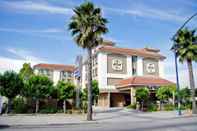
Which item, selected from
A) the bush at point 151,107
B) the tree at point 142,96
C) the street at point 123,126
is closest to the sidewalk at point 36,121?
the street at point 123,126

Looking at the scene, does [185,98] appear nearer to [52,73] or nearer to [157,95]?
[157,95]

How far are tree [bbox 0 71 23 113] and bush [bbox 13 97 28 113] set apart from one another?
0.97 meters

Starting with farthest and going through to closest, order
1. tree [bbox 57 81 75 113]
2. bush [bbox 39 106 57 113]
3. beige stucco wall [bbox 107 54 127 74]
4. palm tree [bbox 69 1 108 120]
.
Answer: beige stucco wall [bbox 107 54 127 74], tree [bbox 57 81 75 113], bush [bbox 39 106 57 113], palm tree [bbox 69 1 108 120]

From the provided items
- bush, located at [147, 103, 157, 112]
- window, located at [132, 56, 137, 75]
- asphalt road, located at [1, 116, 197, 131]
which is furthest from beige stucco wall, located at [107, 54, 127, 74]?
asphalt road, located at [1, 116, 197, 131]

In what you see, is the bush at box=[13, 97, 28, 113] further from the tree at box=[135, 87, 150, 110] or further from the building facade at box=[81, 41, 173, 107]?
the building facade at box=[81, 41, 173, 107]

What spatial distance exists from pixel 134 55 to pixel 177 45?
26.9 metres

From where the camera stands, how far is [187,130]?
617 inches

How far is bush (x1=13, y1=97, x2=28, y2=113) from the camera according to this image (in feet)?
103

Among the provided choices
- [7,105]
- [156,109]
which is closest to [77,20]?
[7,105]

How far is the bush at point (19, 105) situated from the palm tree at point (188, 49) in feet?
69.0

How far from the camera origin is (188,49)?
1336 inches

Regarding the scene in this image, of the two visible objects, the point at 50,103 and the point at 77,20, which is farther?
the point at 50,103

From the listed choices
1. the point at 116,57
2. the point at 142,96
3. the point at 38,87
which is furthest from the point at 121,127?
the point at 116,57

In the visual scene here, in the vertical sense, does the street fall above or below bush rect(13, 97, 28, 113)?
below
